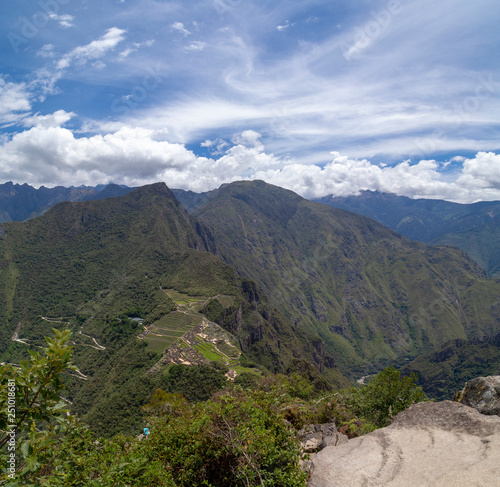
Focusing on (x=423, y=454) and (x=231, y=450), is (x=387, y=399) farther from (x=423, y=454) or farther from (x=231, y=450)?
(x=231, y=450)

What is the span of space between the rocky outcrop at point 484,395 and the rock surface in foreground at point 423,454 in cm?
297

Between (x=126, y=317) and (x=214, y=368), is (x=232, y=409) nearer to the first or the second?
(x=214, y=368)

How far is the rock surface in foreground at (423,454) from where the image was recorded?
12.6 meters

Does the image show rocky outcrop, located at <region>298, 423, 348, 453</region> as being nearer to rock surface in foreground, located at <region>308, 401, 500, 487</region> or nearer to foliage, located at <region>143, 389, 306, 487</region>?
rock surface in foreground, located at <region>308, 401, 500, 487</region>

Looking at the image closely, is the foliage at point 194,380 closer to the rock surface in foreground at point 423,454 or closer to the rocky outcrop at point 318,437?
the rocky outcrop at point 318,437

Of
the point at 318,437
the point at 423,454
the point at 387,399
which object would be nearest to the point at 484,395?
the point at 423,454

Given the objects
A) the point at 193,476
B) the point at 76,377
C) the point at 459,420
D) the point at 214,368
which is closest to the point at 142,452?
the point at 193,476

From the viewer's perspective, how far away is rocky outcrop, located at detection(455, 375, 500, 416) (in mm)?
19386

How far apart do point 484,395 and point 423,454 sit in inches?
351

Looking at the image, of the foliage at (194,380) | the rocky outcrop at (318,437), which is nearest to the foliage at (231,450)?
the rocky outcrop at (318,437)

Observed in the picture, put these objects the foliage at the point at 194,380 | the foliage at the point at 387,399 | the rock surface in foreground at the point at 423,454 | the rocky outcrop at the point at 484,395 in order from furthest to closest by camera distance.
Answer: the foliage at the point at 194,380
the foliage at the point at 387,399
the rocky outcrop at the point at 484,395
the rock surface in foreground at the point at 423,454

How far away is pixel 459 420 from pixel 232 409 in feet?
43.3

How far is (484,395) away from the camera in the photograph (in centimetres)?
2000

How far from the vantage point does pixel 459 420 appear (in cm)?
1717
